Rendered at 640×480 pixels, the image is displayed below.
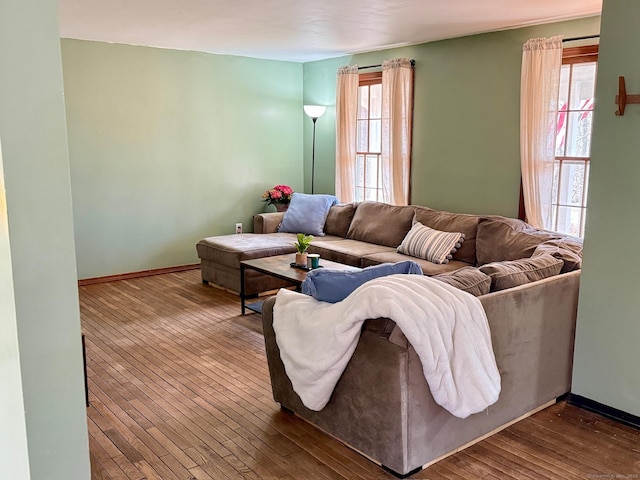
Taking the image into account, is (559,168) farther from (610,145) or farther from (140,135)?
(140,135)

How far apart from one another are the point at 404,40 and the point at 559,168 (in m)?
1.94

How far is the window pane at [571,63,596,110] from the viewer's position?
14.6 ft

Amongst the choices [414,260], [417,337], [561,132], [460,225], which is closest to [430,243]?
[414,260]

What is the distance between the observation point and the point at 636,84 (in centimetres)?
281

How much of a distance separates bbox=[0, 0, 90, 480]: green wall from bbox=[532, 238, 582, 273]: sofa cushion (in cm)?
292

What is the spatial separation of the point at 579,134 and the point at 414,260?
5.49 ft

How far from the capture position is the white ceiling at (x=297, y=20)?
400 centimetres

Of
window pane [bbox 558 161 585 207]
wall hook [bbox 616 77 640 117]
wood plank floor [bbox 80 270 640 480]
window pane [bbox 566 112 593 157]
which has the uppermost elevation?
wall hook [bbox 616 77 640 117]

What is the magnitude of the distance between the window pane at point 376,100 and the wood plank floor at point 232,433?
3143mm

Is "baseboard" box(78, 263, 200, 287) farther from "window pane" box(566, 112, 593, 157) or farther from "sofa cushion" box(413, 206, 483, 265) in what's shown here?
"window pane" box(566, 112, 593, 157)

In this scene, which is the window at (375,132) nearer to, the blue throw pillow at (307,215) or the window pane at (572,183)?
the blue throw pillow at (307,215)

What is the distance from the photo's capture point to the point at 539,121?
4668 mm

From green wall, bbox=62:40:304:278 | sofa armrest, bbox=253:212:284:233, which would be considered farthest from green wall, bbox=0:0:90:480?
sofa armrest, bbox=253:212:284:233

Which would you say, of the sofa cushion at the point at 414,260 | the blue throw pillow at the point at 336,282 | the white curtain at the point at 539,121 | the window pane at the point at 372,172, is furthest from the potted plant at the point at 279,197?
the blue throw pillow at the point at 336,282
